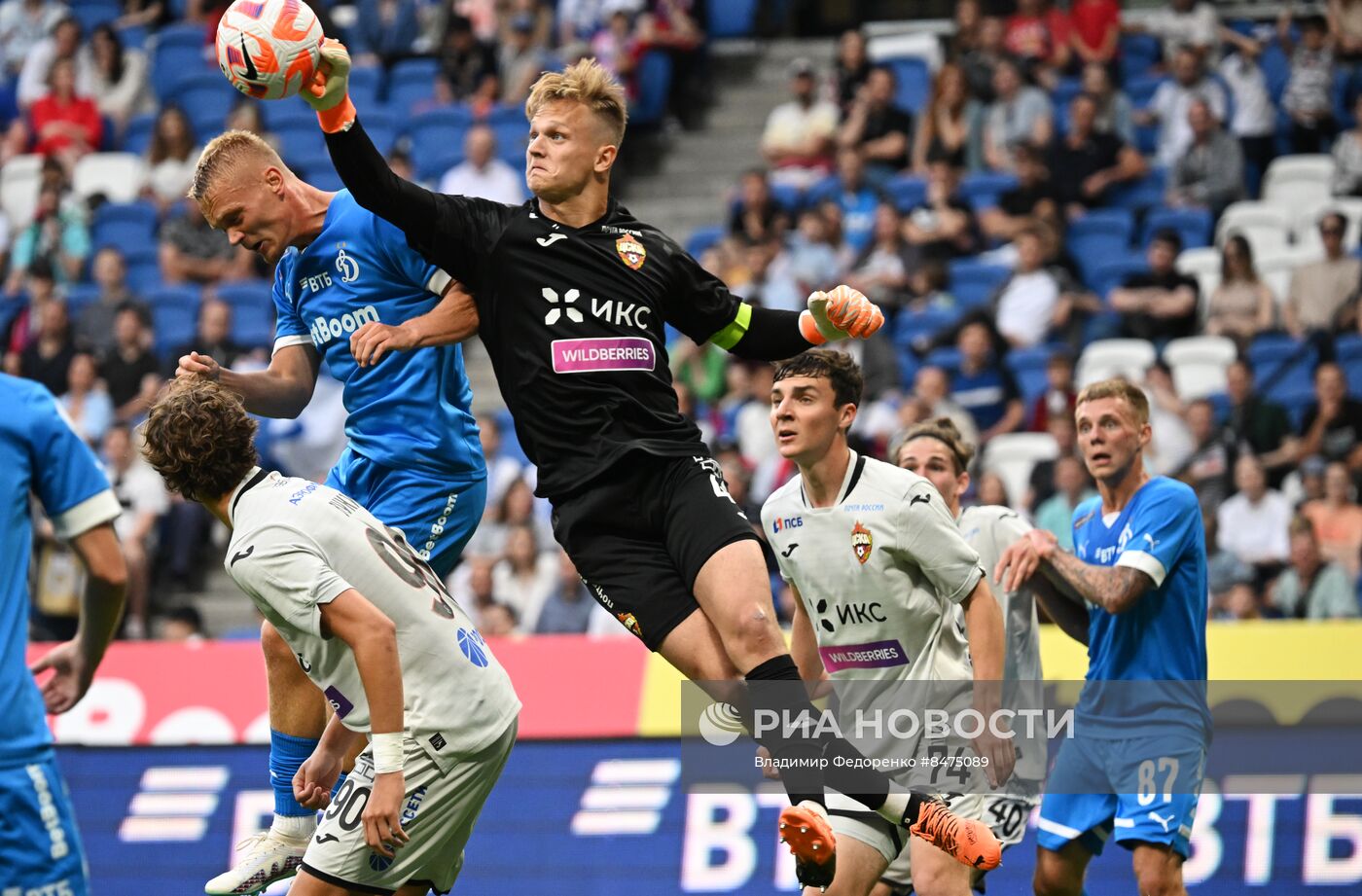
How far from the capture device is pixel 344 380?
6.63 meters

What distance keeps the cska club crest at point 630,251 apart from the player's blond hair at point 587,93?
0.37 metres

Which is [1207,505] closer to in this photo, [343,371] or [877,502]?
[877,502]

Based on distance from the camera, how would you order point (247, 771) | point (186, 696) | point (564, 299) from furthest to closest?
1. point (186, 696)
2. point (247, 771)
3. point (564, 299)

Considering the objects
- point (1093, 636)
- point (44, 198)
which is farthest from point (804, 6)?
point (1093, 636)

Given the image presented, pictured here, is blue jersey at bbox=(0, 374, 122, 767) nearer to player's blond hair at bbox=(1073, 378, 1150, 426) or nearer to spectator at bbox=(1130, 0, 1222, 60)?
player's blond hair at bbox=(1073, 378, 1150, 426)

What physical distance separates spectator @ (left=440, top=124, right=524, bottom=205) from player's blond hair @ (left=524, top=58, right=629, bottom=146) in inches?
387

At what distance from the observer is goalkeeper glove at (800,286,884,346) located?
6211 millimetres

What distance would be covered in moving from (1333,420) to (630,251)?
27.3ft

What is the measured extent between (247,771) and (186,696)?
0.95 meters

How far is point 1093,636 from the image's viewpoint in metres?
7.42

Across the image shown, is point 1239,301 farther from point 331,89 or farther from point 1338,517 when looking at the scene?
point 331,89

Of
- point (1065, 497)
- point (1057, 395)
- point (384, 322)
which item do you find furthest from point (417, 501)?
point (1057, 395)

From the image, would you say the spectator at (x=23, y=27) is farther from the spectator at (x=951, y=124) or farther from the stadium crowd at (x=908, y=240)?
the spectator at (x=951, y=124)

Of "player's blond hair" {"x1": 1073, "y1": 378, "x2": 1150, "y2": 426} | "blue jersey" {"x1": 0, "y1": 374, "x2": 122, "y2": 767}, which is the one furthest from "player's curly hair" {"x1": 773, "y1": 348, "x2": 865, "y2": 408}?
"blue jersey" {"x1": 0, "y1": 374, "x2": 122, "y2": 767}
